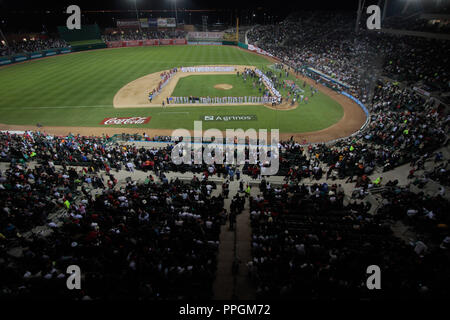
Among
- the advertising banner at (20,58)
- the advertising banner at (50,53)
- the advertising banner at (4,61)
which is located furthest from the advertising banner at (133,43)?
the advertising banner at (4,61)

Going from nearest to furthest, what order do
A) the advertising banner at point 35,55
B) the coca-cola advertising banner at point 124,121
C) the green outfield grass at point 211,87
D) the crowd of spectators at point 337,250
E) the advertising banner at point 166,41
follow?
1. the crowd of spectators at point 337,250
2. the coca-cola advertising banner at point 124,121
3. the green outfield grass at point 211,87
4. the advertising banner at point 35,55
5. the advertising banner at point 166,41

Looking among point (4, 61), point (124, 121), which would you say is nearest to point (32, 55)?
point (4, 61)

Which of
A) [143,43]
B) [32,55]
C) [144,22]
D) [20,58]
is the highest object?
[144,22]

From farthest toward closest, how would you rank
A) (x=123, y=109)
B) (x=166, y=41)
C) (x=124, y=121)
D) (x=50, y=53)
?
(x=166, y=41)
(x=50, y=53)
(x=123, y=109)
(x=124, y=121)

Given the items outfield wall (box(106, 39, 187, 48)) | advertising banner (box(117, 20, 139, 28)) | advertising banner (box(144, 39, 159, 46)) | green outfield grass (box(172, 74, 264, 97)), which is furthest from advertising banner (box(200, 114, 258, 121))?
advertising banner (box(117, 20, 139, 28))

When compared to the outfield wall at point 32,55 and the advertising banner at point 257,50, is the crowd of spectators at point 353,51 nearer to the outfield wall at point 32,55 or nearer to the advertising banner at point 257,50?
the advertising banner at point 257,50

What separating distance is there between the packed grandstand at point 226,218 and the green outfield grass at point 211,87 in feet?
48.2

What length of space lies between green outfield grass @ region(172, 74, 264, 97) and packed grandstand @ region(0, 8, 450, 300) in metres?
14.7

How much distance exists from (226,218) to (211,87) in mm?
29006

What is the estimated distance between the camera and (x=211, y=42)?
7669cm

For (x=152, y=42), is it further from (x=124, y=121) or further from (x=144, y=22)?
(x=124, y=121)

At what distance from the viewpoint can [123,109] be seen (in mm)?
Result: 30250

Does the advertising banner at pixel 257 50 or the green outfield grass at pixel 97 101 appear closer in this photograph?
the green outfield grass at pixel 97 101

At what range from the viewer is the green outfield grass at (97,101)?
27223mm
